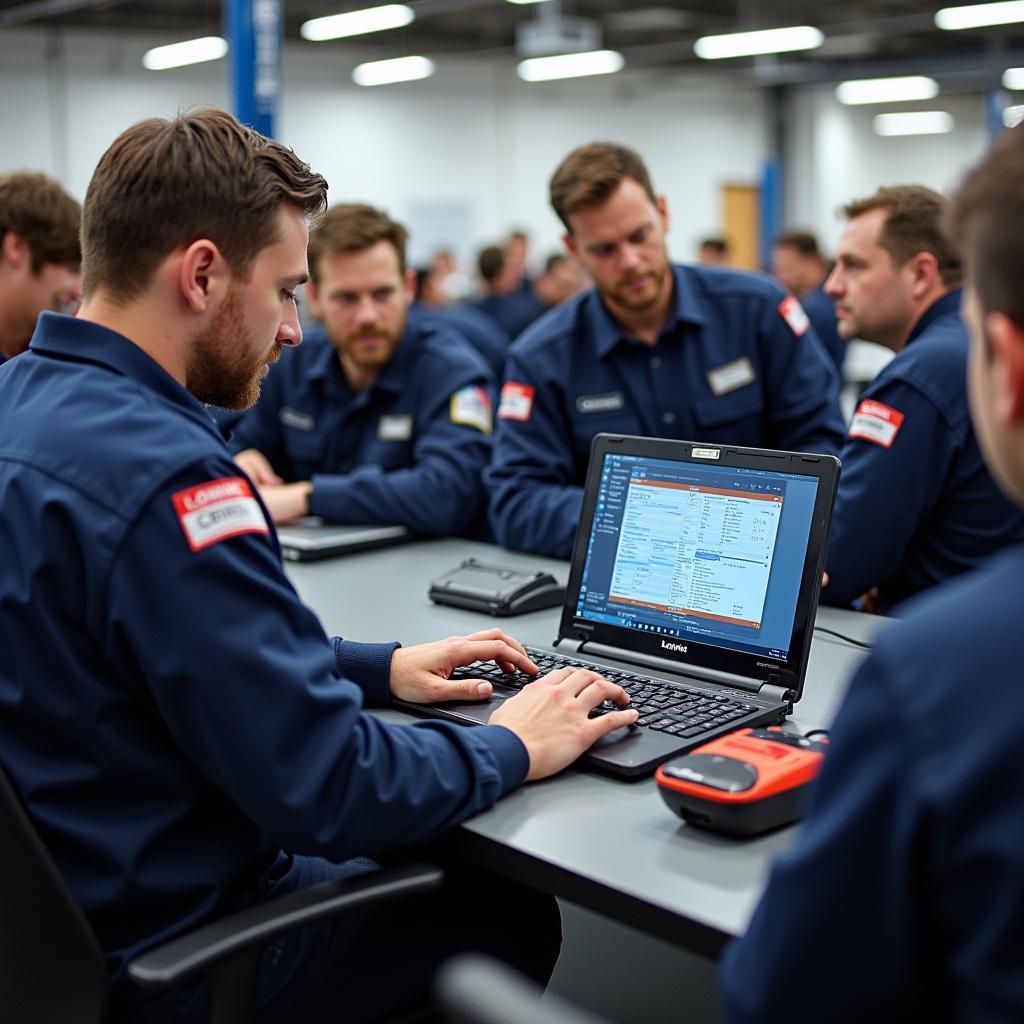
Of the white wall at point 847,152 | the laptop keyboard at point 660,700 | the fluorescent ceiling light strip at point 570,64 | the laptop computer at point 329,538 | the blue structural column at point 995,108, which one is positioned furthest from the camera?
the white wall at point 847,152

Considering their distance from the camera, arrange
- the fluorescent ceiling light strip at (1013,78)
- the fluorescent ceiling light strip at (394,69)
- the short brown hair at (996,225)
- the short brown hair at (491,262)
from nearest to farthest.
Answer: the short brown hair at (996,225) < the short brown hair at (491,262) < the fluorescent ceiling light strip at (394,69) < the fluorescent ceiling light strip at (1013,78)

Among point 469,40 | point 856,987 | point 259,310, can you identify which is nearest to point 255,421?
point 259,310

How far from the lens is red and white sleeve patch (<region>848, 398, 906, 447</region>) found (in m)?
2.06

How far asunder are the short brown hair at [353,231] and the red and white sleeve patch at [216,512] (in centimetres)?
197

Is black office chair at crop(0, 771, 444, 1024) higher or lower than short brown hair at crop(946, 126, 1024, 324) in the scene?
lower

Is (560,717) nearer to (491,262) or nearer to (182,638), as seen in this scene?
(182,638)

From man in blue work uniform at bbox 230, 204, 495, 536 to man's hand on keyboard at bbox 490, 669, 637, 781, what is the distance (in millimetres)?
1351

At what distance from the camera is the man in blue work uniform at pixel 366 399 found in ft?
9.18

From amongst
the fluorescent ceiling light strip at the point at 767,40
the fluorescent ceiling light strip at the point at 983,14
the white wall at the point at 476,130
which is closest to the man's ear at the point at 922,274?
the fluorescent ceiling light strip at the point at 767,40

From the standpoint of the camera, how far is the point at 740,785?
3.78 ft

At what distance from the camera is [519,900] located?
58.0 inches

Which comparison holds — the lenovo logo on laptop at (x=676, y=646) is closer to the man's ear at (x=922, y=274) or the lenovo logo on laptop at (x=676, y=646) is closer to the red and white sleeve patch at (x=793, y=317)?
the man's ear at (x=922, y=274)

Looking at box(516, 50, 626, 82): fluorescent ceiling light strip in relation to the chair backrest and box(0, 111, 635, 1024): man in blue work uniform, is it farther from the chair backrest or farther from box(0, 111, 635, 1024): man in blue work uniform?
the chair backrest

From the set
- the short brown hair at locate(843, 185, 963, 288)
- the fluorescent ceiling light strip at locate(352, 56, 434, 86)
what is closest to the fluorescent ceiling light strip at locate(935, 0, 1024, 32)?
the fluorescent ceiling light strip at locate(352, 56, 434, 86)
